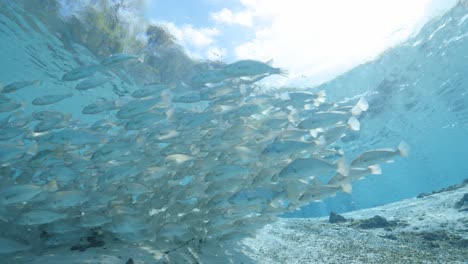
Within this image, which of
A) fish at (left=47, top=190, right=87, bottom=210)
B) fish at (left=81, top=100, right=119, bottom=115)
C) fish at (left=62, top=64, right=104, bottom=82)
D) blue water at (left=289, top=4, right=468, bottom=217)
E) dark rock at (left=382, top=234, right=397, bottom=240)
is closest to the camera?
fish at (left=47, top=190, right=87, bottom=210)

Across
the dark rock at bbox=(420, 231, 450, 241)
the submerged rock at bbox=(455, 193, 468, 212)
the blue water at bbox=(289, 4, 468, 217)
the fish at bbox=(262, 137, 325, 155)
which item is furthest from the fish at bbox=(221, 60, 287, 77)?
the blue water at bbox=(289, 4, 468, 217)

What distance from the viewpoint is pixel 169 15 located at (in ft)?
43.0

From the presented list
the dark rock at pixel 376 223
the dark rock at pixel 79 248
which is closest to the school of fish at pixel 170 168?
the dark rock at pixel 79 248

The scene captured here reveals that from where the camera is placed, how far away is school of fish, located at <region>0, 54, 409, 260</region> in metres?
5.41

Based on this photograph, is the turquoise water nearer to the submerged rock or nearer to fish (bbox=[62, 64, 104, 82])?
fish (bbox=[62, 64, 104, 82])

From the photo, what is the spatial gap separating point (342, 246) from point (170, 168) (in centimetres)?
553

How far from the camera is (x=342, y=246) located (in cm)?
848

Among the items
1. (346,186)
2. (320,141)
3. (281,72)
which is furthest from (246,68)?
(346,186)

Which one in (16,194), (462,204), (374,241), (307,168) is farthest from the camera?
(462,204)

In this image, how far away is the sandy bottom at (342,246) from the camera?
5730 millimetres

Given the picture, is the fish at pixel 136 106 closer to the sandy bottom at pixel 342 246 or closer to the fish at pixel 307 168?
the sandy bottom at pixel 342 246

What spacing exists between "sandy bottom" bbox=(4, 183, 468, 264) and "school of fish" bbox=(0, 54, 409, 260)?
395 millimetres

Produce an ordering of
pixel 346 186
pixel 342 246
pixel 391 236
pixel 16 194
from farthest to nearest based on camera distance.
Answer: pixel 391 236 → pixel 342 246 → pixel 346 186 → pixel 16 194

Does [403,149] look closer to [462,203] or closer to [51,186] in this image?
[51,186]
